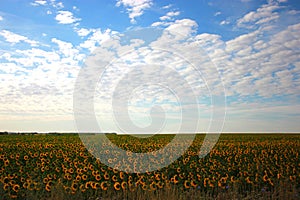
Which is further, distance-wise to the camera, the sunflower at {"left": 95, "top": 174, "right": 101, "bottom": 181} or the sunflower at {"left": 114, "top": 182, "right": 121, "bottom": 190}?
the sunflower at {"left": 95, "top": 174, "right": 101, "bottom": 181}

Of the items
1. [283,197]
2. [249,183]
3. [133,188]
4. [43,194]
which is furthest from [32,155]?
[283,197]

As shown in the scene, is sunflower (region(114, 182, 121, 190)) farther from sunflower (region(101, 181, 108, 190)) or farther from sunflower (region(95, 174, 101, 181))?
sunflower (region(95, 174, 101, 181))

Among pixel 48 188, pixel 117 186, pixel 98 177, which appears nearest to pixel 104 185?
pixel 117 186

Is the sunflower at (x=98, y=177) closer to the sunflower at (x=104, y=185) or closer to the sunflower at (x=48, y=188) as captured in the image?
the sunflower at (x=104, y=185)

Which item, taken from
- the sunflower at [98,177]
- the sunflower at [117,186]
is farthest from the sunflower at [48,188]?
the sunflower at [117,186]

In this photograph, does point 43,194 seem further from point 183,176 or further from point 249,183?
point 249,183

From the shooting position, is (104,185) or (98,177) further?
(98,177)

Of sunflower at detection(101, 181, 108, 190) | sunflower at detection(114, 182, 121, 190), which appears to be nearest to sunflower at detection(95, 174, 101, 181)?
sunflower at detection(101, 181, 108, 190)

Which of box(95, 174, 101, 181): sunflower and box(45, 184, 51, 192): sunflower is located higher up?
box(95, 174, 101, 181): sunflower

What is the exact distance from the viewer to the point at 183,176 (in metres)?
10.3

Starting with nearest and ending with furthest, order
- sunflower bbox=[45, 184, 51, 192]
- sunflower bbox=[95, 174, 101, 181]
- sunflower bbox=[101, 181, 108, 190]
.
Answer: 1. sunflower bbox=[45, 184, 51, 192]
2. sunflower bbox=[101, 181, 108, 190]
3. sunflower bbox=[95, 174, 101, 181]

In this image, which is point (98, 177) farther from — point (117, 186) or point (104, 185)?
point (117, 186)

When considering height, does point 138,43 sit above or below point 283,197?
above

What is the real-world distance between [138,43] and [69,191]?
1078cm
